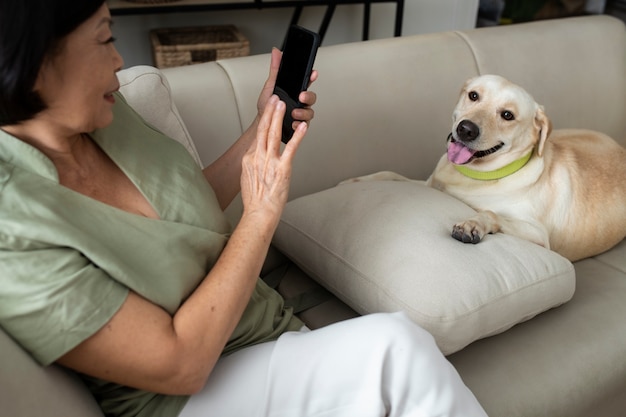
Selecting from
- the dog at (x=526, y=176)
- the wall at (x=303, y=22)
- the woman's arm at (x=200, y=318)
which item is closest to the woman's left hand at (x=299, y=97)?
the woman's arm at (x=200, y=318)

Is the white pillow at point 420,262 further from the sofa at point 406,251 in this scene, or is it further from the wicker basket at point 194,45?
the wicker basket at point 194,45

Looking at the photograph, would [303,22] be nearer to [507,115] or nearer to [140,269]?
[507,115]

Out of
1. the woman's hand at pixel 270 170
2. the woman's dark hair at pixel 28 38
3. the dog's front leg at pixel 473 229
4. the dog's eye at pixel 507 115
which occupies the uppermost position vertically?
the woman's dark hair at pixel 28 38

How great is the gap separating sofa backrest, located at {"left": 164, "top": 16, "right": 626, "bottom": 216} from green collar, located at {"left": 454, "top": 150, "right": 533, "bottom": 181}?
0.25 meters

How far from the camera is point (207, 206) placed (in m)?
0.95

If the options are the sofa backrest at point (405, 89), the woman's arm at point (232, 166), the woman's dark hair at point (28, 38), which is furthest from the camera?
the sofa backrest at point (405, 89)

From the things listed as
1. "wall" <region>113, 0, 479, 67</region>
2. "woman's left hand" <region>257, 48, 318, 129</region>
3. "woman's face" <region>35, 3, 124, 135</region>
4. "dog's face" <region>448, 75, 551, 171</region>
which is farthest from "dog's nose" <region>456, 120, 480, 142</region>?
"wall" <region>113, 0, 479, 67</region>

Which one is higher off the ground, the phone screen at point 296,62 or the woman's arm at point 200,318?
the phone screen at point 296,62

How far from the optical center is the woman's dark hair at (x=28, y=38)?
0.66 meters

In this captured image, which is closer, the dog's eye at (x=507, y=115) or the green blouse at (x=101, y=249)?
the green blouse at (x=101, y=249)

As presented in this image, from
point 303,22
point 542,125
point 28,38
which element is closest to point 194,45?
point 303,22

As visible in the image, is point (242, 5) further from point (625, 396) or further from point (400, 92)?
point (625, 396)

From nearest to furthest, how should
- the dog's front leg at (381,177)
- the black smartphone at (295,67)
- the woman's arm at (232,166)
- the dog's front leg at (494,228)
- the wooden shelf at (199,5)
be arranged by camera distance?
1. the black smartphone at (295,67)
2. the woman's arm at (232,166)
3. the dog's front leg at (494,228)
4. the dog's front leg at (381,177)
5. the wooden shelf at (199,5)

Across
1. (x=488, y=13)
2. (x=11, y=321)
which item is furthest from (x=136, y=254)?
(x=488, y=13)
